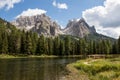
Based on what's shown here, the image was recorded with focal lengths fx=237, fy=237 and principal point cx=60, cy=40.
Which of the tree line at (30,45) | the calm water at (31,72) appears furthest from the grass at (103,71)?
the tree line at (30,45)

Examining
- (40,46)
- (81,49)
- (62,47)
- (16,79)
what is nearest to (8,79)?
(16,79)

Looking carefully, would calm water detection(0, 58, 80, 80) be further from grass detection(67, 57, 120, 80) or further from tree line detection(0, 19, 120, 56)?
tree line detection(0, 19, 120, 56)

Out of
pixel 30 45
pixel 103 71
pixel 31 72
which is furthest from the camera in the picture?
Result: pixel 30 45

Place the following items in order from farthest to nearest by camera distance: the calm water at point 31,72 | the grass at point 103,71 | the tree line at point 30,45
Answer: the tree line at point 30,45, the calm water at point 31,72, the grass at point 103,71

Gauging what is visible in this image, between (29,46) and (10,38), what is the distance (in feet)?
46.2

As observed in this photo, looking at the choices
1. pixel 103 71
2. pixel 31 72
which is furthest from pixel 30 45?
pixel 103 71

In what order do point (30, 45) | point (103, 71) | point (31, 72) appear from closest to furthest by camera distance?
point (103, 71) < point (31, 72) < point (30, 45)

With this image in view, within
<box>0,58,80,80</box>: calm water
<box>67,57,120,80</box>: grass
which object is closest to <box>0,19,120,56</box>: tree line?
<box>0,58,80,80</box>: calm water

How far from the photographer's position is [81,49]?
19738 cm

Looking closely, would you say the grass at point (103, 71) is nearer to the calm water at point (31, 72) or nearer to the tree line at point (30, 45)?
the calm water at point (31, 72)

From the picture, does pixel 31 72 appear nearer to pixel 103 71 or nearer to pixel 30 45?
pixel 103 71

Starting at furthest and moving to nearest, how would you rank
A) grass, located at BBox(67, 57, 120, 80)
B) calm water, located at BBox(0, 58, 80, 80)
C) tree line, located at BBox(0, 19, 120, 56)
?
tree line, located at BBox(0, 19, 120, 56) < calm water, located at BBox(0, 58, 80, 80) < grass, located at BBox(67, 57, 120, 80)

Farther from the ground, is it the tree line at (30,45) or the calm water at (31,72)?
the tree line at (30,45)

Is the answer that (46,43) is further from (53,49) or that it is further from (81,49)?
(81,49)
